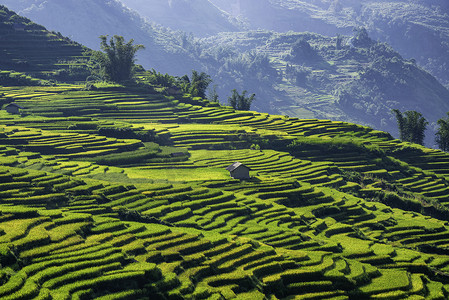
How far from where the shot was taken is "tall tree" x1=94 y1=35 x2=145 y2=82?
124 meters

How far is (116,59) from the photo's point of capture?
4870 inches

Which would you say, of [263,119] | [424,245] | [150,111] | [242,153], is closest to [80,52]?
[150,111]

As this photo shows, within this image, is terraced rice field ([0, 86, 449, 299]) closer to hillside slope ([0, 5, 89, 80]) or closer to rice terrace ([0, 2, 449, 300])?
rice terrace ([0, 2, 449, 300])

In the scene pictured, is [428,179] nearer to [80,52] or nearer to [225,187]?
[225,187]

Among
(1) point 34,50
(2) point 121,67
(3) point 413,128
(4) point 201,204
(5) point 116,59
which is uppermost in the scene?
(5) point 116,59

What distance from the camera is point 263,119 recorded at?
11106 centimetres

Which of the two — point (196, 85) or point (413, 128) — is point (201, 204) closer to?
point (413, 128)

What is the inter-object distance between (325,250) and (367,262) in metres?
3.93

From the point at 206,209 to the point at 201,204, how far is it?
1.23 meters

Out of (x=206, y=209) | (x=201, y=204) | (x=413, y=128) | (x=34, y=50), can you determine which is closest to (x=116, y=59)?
(x=34, y=50)

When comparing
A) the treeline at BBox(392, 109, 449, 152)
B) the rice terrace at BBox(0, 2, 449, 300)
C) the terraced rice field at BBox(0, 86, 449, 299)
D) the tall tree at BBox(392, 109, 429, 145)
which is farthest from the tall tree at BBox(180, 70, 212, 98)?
the tall tree at BBox(392, 109, 429, 145)

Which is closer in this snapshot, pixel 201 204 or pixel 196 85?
pixel 201 204

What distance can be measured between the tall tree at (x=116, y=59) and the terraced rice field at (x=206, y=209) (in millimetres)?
17778

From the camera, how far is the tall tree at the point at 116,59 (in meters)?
124
